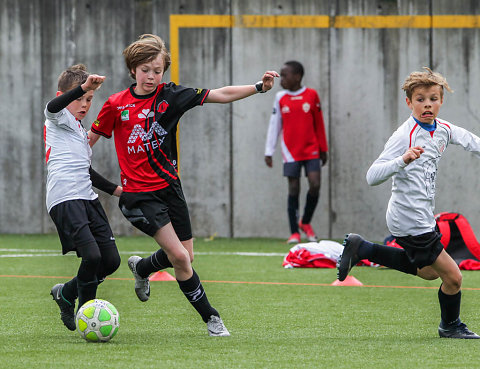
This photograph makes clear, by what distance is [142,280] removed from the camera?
20.8ft

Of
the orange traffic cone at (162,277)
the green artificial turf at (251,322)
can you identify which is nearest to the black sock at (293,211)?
the green artificial turf at (251,322)

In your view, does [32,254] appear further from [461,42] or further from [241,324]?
[461,42]

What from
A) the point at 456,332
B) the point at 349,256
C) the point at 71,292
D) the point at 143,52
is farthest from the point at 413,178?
the point at 71,292

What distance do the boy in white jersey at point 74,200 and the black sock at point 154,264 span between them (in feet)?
1.14

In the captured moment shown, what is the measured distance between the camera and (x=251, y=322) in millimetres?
6250

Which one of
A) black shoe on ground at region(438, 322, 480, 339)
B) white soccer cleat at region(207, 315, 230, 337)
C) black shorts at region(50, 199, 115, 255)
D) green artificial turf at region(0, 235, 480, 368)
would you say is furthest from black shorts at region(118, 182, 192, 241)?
black shoe on ground at region(438, 322, 480, 339)

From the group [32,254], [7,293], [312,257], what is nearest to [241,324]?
[7,293]

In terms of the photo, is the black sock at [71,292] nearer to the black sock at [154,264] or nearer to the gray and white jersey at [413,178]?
the black sock at [154,264]

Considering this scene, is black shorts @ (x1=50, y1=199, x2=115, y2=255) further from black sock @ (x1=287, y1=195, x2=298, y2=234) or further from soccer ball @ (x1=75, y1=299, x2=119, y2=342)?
black sock @ (x1=287, y1=195, x2=298, y2=234)

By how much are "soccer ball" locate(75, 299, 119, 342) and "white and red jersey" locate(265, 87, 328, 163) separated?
7260 mm

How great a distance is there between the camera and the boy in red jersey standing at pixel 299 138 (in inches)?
488

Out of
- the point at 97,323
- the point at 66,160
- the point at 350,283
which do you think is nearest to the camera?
the point at 97,323

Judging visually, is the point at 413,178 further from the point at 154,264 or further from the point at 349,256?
the point at 154,264

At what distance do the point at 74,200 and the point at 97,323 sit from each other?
2.77ft
